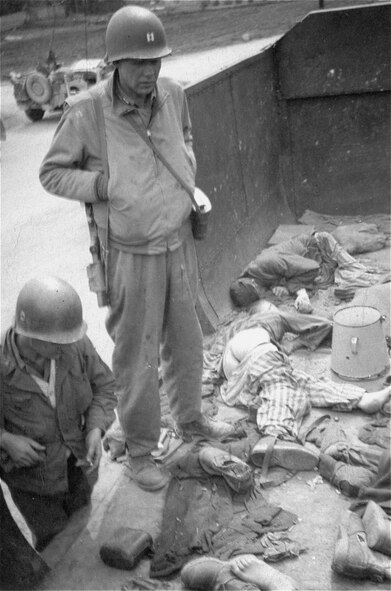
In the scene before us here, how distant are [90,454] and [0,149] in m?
10.1

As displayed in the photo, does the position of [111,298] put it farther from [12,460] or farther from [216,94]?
[216,94]

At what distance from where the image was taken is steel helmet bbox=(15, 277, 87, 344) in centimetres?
353

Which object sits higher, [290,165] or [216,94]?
[216,94]

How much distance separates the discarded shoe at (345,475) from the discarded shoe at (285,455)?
0.09m

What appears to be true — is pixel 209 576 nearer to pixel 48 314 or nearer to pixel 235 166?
pixel 48 314

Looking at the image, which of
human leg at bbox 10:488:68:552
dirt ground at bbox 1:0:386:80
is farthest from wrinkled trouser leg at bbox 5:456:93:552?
dirt ground at bbox 1:0:386:80

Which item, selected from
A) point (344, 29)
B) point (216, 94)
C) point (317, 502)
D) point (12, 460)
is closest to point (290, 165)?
point (344, 29)

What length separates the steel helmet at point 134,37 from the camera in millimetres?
3816

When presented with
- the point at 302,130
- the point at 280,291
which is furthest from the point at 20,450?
the point at 302,130

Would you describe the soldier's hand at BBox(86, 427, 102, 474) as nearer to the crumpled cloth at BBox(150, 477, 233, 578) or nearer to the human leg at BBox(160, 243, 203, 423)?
the crumpled cloth at BBox(150, 477, 233, 578)

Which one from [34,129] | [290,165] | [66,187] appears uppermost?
[66,187]

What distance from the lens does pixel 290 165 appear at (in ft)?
28.9

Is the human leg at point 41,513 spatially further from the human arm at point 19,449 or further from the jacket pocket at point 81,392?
the jacket pocket at point 81,392

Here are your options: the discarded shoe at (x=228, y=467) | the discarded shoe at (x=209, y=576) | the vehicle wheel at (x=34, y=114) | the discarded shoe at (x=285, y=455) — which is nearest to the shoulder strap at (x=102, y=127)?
the discarded shoe at (x=228, y=467)
